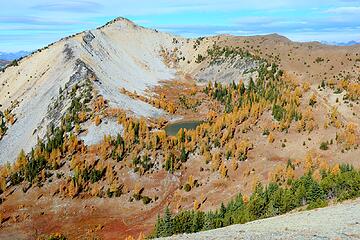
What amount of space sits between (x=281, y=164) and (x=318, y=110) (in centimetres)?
2996

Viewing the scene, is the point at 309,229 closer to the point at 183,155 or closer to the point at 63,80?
the point at 183,155

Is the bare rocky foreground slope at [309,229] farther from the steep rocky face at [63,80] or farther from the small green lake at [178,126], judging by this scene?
the small green lake at [178,126]

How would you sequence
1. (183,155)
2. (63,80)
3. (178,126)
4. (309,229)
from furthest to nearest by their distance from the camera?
(63,80)
(178,126)
(183,155)
(309,229)

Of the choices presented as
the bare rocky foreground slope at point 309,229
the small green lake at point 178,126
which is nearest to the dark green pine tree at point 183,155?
the small green lake at point 178,126

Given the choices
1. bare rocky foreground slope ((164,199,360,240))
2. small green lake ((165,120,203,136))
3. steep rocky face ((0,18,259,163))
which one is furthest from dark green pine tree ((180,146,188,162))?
bare rocky foreground slope ((164,199,360,240))

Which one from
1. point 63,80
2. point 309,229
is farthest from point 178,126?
point 309,229

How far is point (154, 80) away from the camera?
192750 mm

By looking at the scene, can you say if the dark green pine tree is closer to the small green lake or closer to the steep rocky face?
the small green lake

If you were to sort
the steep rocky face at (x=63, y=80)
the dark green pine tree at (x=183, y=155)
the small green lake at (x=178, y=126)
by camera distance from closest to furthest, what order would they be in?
1. the dark green pine tree at (x=183, y=155)
2. the steep rocky face at (x=63, y=80)
3. the small green lake at (x=178, y=126)

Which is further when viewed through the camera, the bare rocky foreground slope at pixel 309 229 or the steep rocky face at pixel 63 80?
the steep rocky face at pixel 63 80

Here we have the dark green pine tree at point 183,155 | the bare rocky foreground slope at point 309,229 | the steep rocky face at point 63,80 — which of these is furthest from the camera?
the steep rocky face at point 63,80

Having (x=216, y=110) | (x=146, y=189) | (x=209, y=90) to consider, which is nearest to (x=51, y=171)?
(x=146, y=189)

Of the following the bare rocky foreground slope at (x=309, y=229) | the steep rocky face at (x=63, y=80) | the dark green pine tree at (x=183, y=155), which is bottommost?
the dark green pine tree at (x=183, y=155)

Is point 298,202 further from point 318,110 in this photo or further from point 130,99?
point 130,99
